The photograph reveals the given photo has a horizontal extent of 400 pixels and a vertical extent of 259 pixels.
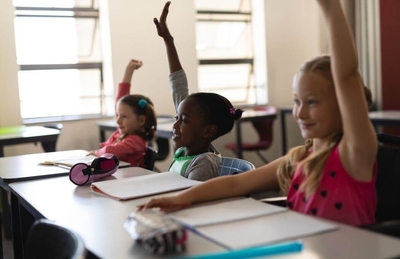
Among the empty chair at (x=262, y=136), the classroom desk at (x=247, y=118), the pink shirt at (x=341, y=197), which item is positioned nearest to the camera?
the pink shirt at (x=341, y=197)

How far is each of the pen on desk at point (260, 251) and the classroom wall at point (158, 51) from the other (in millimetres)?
4199

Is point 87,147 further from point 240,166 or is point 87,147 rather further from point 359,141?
point 359,141

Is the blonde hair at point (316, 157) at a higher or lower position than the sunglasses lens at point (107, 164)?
higher

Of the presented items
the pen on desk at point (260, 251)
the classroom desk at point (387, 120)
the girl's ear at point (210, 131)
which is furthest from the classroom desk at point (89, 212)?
the classroom desk at point (387, 120)

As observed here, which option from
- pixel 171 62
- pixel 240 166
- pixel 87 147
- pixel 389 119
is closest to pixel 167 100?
pixel 87 147

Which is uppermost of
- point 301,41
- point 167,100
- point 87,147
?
point 301,41

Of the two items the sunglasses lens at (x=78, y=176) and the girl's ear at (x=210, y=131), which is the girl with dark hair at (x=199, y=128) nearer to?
the girl's ear at (x=210, y=131)

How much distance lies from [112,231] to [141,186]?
506 mm

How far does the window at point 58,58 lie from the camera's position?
5.01m

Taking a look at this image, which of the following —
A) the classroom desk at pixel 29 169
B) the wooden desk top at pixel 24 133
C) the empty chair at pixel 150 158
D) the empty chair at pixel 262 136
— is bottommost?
the empty chair at pixel 262 136

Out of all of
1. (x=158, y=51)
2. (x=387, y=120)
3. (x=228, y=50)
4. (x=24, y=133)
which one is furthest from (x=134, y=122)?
(x=228, y=50)

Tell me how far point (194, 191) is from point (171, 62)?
109cm

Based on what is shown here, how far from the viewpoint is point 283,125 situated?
6.03 meters

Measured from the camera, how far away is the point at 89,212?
1451 millimetres
